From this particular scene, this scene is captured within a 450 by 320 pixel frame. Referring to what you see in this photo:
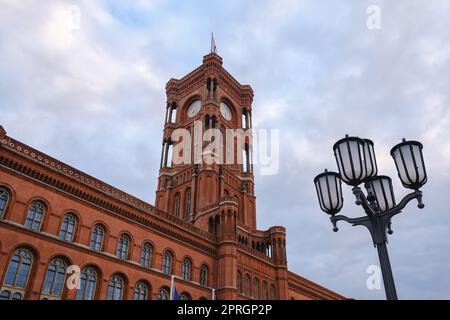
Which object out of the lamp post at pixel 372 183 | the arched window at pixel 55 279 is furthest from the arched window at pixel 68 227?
the lamp post at pixel 372 183

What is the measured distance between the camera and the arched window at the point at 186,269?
3394 centimetres

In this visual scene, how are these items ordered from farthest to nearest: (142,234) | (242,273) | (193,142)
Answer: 1. (193,142)
2. (242,273)
3. (142,234)

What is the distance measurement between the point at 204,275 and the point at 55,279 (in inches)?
601

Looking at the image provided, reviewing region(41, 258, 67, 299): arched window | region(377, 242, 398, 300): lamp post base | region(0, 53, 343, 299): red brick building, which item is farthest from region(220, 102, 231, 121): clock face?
region(377, 242, 398, 300): lamp post base

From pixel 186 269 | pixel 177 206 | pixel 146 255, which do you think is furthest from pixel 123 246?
pixel 177 206

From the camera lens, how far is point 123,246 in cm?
2964

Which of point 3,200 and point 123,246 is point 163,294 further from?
point 3,200

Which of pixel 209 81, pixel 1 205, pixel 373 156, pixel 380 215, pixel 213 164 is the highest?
pixel 209 81

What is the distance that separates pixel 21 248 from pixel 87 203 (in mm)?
5693

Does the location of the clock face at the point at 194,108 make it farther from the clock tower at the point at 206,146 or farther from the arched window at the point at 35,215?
the arched window at the point at 35,215

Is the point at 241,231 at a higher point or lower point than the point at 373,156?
higher

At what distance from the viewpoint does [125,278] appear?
2877 cm
